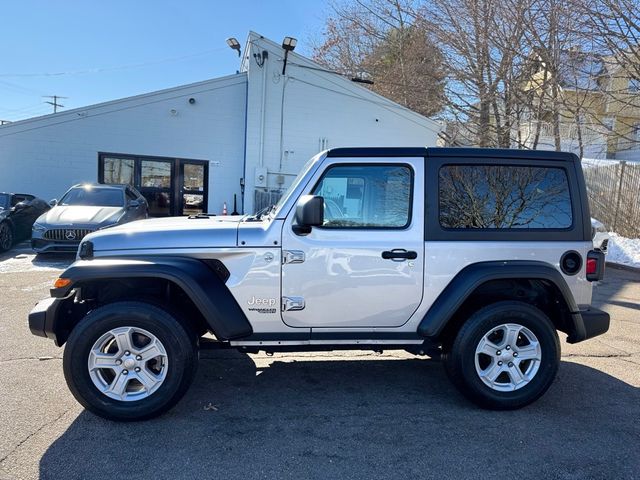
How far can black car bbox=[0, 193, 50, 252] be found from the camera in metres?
9.93

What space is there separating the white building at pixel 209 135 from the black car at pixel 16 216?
290 cm

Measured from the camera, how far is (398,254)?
3.34 metres

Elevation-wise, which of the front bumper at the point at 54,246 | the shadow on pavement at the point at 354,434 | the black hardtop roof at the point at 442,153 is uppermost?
the black hardtop roof at the point at 442,153

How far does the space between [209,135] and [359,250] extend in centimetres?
1286

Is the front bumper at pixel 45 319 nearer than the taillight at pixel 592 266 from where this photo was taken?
Yes

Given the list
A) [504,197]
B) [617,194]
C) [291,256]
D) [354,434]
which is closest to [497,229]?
[504,197]

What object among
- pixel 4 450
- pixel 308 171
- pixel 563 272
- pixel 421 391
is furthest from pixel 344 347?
pixel 4 450

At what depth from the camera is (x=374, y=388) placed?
3873 millimetres

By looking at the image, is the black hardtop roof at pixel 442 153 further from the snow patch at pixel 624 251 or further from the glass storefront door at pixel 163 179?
the glass storefront door at pixel 163 179

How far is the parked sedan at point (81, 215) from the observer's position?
8.89 meters

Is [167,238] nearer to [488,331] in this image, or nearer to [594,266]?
[488,331]

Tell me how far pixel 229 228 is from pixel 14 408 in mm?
2062

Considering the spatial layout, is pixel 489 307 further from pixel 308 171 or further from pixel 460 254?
pixel 308 171

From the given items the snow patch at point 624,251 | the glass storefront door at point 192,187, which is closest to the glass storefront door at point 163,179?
the glass storefront door at point 192,187
